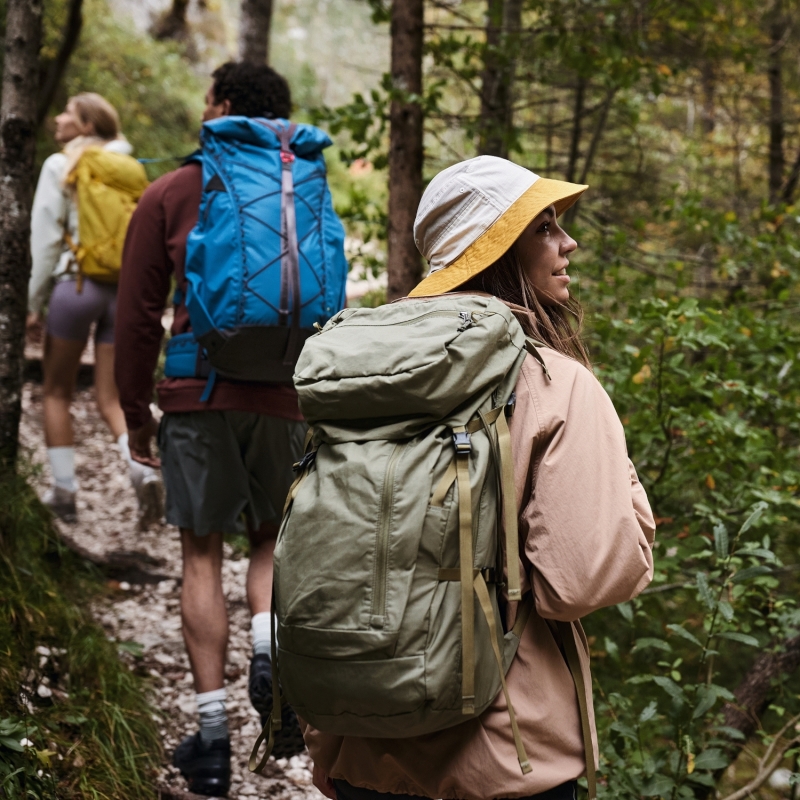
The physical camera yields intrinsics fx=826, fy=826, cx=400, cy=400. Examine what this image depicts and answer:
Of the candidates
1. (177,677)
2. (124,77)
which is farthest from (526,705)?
(124,77)

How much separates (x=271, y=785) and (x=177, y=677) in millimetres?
833

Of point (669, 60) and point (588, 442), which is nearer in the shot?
point (588, 442)

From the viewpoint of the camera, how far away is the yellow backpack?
4.76m

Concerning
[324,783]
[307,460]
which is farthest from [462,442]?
[324,783]

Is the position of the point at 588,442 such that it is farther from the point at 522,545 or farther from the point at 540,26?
the point at 540,26

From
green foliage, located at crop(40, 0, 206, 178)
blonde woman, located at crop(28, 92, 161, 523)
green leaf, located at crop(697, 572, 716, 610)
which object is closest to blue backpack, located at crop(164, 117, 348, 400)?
green leaf, located at crop(697, 572, 716, 610)

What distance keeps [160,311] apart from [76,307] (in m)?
2.00

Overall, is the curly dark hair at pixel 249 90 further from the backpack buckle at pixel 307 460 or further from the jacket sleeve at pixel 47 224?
the backpack buckle at pixel 307 460

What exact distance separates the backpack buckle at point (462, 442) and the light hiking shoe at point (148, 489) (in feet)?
10.6

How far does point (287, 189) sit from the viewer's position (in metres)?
3.01

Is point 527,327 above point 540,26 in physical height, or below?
below

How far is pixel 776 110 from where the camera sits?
812cm

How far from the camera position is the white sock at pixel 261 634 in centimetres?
306

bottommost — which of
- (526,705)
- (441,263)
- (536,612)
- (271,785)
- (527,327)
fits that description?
(271,785)
